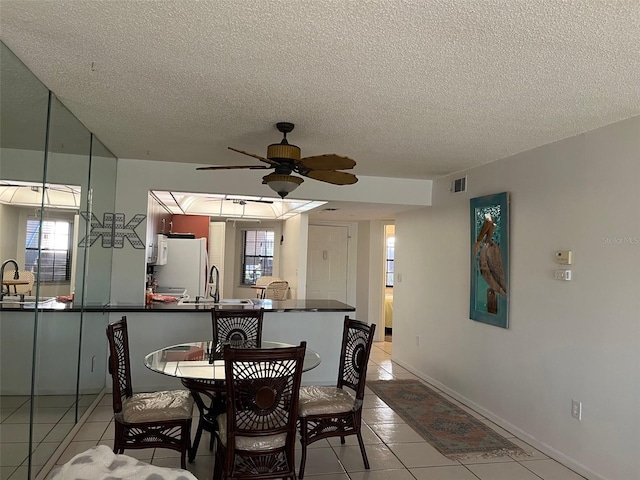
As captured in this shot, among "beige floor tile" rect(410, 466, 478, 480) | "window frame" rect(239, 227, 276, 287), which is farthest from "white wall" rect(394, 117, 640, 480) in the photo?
"window frame" rect(239, 227, 276, 287)

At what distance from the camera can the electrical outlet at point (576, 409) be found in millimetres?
3005

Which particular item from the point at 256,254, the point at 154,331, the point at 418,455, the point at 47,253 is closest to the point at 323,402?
the point at 418,455

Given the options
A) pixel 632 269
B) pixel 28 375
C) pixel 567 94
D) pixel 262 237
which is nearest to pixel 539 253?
pixel 632 269

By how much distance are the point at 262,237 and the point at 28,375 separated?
6.69 meters

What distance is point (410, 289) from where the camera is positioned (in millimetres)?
5656

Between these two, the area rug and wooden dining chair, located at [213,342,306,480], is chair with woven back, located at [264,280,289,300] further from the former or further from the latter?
wooden dining chair, located at [213,342,306,480]

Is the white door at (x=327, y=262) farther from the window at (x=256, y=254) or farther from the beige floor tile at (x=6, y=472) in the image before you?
the beige floor tile at (x=6, y=472)

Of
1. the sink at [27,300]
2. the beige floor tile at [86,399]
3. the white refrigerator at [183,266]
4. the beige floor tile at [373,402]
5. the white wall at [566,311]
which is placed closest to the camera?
the sink at [27,300]

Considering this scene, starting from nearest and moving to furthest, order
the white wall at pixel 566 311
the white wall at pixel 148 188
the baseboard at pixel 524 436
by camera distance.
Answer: the white wall at pixel 566 311 → the baseboard at pixel 524 436 → the white wall at pixel 148 188

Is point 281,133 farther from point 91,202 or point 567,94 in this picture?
→ point 567,94

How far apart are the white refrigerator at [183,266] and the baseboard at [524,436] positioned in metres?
3.55

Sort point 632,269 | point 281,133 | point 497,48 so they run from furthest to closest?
point 281,133, point 632,269, point 497,48

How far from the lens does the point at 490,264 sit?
399 cm

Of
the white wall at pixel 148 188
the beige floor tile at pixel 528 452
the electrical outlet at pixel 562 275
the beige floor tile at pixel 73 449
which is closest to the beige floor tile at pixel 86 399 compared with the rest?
the beige floor tile at pixel 73 449
